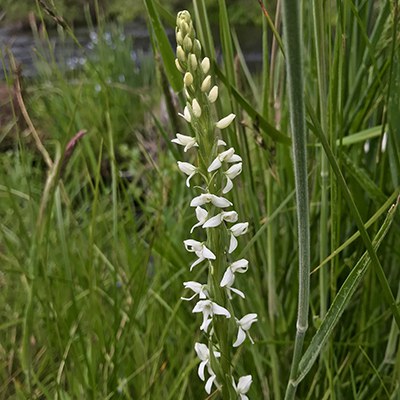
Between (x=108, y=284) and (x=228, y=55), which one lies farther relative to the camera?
(x=108, y=284)

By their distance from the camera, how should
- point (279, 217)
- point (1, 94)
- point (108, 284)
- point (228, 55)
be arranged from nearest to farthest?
point (228, 55) → point (279, 217) → point (108, 284) → point (1, 94)

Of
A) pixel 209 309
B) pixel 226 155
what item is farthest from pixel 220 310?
pixel 226 155

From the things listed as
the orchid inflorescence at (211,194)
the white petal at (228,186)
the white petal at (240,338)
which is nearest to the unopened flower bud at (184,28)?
the orchid inflorescence at (211,194)

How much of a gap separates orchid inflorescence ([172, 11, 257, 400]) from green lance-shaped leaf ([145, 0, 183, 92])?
0.13 metres

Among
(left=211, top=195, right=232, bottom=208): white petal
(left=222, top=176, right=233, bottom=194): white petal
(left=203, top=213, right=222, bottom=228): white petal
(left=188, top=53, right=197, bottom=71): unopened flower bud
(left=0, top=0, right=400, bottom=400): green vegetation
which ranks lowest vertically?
(left=0, top=0, right=400, bottom=400): green vegetation

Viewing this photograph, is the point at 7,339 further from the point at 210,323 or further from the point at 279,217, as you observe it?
the point at 210,323

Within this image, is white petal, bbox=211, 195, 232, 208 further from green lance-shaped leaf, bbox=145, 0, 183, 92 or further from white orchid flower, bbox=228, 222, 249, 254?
green lance-shaped leaf, bbox=145, 0, 183, 92

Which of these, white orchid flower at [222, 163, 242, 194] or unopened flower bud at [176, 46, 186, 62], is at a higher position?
unopened flower bud at [176, 46, 186, 62]

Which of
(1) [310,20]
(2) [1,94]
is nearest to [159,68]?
(1) [310,20]

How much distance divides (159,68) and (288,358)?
0.42m

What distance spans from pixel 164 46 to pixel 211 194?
0.20m

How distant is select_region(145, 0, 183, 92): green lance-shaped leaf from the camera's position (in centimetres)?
58

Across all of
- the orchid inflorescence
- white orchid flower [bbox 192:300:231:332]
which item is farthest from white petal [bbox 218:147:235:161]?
white orchid flower [bbox 192:300:231:332]

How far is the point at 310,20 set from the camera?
0.87 m
